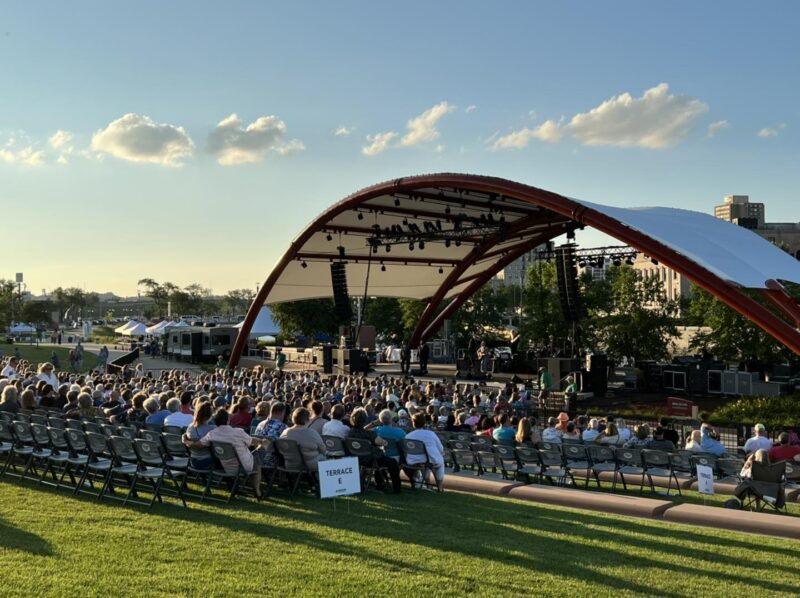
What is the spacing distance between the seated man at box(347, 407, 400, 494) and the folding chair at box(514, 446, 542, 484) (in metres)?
1.99

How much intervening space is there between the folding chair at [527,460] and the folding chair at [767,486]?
2659mm

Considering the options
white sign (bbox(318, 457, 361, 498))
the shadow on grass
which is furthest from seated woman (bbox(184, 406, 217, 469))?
the shadow on grass

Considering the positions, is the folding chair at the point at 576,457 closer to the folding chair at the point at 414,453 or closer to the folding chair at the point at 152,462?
the folding chair at the point at 414,453

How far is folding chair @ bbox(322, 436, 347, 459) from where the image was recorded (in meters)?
10.2

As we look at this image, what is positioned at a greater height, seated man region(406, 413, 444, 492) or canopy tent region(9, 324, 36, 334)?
canopy tent region(9, 324, 36, 334)

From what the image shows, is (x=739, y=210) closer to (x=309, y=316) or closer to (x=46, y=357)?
(x=309, y=316)

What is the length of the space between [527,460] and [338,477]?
12.0ft

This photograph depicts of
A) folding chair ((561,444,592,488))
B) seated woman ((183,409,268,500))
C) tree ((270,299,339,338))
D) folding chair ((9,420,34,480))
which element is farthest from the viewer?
tree ((270,299,339,338))

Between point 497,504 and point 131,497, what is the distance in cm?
435

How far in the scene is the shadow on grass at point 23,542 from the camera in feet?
21.2

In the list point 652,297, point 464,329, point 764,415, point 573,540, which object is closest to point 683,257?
point 764,415

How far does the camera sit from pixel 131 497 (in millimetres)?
9117

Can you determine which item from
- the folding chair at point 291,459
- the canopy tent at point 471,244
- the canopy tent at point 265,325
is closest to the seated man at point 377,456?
the folding chair at point 291,459

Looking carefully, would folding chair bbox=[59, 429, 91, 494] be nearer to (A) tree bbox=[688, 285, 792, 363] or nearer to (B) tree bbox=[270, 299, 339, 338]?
(A) tree bbox=[688, 285, 792, 363]
